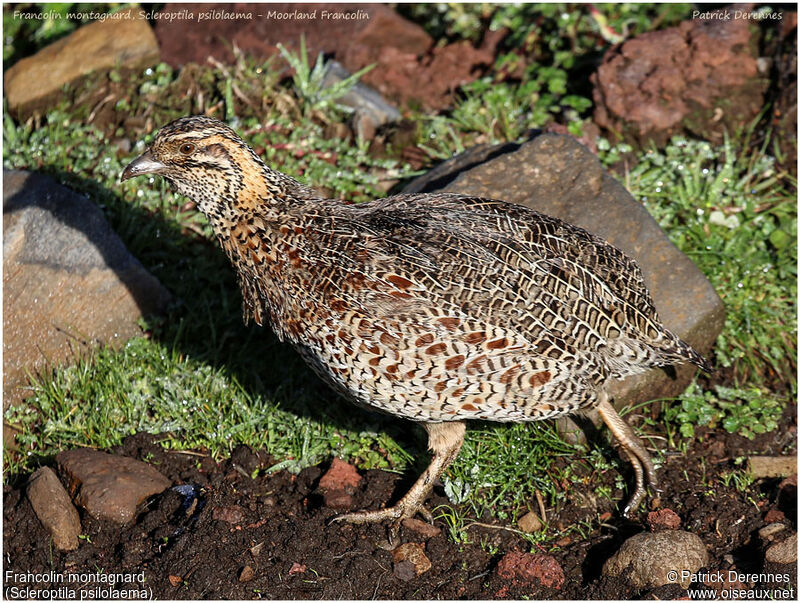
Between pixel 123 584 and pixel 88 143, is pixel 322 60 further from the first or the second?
pixel 123 584

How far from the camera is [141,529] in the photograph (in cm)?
482

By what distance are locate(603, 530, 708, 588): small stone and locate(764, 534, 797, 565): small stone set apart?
31cm

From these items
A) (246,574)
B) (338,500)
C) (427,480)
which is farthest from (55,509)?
(427,480)

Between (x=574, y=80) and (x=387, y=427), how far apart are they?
3.80 metres

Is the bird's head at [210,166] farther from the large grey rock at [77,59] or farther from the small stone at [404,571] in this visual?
the large grey rock at [77,59]

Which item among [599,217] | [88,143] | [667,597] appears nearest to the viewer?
[667,597]

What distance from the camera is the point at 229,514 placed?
485 cm

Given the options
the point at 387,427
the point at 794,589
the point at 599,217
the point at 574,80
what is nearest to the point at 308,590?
the point at 387,427

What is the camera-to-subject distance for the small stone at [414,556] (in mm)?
4672

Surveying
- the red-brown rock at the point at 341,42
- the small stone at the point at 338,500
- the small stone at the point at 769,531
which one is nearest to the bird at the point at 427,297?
the small stone at the point at 338,500

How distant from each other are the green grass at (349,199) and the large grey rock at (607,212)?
1.14 ft

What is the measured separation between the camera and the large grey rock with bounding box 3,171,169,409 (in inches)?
220

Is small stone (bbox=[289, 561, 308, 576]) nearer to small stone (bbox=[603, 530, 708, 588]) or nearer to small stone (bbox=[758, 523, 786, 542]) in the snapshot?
small stone (bbox=[603, 530, 708, 588])

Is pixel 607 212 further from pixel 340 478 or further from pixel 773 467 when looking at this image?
pixel 340 478
